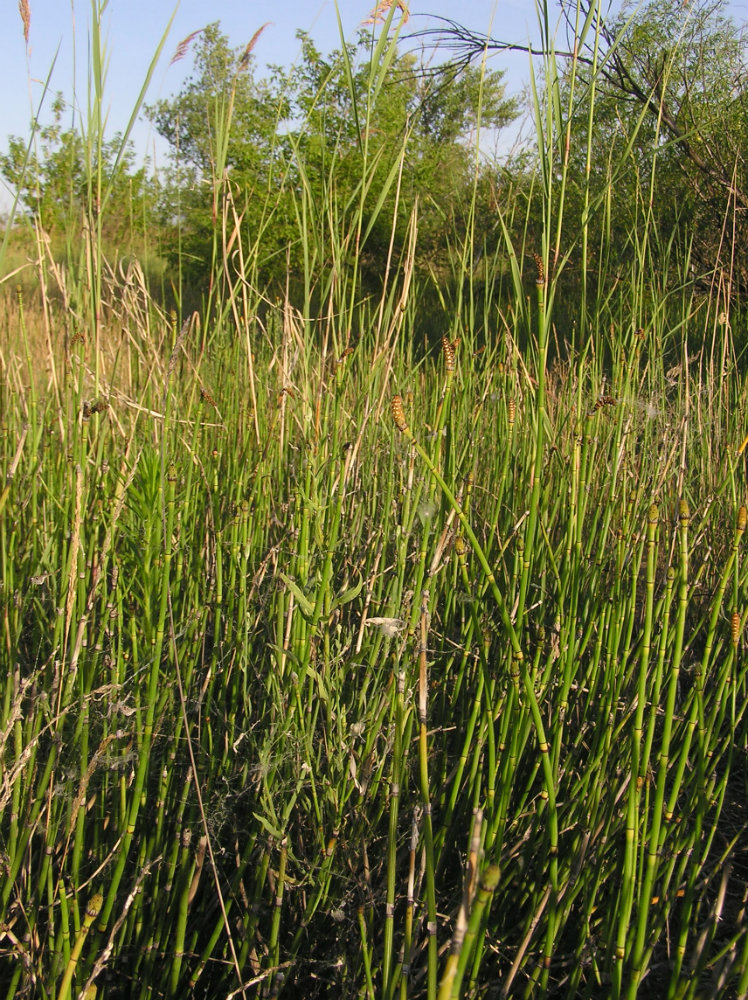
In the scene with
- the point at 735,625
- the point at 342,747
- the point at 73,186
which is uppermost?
the point at 73,186

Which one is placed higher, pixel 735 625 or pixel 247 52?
pixel 247 52

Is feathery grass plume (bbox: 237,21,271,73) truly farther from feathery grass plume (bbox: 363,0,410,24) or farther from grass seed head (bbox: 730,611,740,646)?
grass seed head (bbox: 730,611,740,646)

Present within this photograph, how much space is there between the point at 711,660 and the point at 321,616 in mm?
737

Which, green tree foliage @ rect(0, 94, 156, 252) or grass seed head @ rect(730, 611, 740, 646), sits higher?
green tree foliage @ rect(0, 94, 156, 252)

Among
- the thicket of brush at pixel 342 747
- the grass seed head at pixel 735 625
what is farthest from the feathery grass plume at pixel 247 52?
the grass seed head at pixel 735 625

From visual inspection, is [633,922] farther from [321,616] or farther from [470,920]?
[470,920]

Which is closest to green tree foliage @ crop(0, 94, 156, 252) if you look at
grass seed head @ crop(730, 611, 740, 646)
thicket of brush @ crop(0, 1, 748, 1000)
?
thicket of brush @ crop(0, 1, 748, 1000)

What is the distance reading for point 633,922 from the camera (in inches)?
40.6

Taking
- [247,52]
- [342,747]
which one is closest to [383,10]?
[247,52]

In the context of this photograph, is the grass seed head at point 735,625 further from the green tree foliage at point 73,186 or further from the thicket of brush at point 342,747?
the green tree foliage at point 73,186

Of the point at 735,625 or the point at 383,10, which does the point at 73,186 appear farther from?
the point at 735,625

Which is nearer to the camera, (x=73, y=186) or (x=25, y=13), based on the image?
(x=25, y=13)

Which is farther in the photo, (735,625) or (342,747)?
(342,747)

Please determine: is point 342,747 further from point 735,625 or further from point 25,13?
point 25,13
